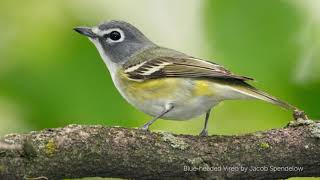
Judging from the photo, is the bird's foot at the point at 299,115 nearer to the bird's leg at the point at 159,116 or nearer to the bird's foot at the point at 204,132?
the bird's foot at the point at 204,132

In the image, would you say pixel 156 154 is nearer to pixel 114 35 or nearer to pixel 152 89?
pixel 152 89

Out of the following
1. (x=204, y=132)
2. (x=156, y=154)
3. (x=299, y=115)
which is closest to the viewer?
(x=156, y=154)

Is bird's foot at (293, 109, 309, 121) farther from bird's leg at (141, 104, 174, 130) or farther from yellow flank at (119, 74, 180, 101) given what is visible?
yellow flank at (119, 74, 180, 101)

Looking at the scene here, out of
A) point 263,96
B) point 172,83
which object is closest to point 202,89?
point 172,83

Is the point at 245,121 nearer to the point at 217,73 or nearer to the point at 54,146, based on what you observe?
the point at 217,73

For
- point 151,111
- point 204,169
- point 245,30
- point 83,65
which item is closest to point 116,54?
point 151,111

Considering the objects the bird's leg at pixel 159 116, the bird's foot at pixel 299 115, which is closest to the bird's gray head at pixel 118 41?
the bird's leg at pixel 159 116
